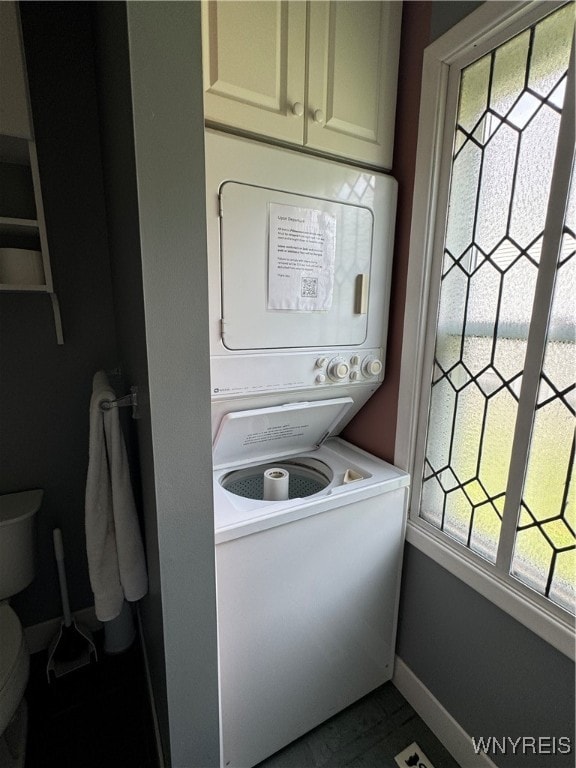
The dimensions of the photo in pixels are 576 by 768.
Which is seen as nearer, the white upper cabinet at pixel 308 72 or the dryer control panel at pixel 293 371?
the white upper cabinet at pixel 308 72

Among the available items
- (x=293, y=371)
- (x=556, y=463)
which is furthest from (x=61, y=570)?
(x=556, y=463)

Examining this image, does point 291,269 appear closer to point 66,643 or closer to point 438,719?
point 438,719

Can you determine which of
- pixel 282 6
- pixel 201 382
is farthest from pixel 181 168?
pixel 282 6

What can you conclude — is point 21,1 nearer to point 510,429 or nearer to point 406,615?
point 510,429

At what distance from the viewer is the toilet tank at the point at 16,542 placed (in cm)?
144

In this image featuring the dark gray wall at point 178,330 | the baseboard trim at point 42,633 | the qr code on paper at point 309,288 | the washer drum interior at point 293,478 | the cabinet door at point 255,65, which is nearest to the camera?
the dark gray wall at point 178,330

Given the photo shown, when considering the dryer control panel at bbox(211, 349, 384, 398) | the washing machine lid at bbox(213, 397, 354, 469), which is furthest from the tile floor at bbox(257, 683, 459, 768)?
the dryer control panel at bbox(211, 349, 384, 398)

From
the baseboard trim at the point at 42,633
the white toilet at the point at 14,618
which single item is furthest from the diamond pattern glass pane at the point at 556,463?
the baseboard trim at the point at 42,633

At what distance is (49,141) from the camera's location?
1452 mm

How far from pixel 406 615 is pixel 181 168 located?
186 cm

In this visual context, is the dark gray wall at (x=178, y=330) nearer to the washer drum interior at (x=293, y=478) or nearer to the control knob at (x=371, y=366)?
the washer drum interior at (x=293, y=478)

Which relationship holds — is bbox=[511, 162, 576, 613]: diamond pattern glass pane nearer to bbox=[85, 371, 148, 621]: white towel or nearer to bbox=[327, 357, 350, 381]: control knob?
bbox=[327, 357, 350, 381]: control knob

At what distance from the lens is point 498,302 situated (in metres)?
1.19

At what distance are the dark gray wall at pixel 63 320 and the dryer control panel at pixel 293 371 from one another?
2.66 feet
